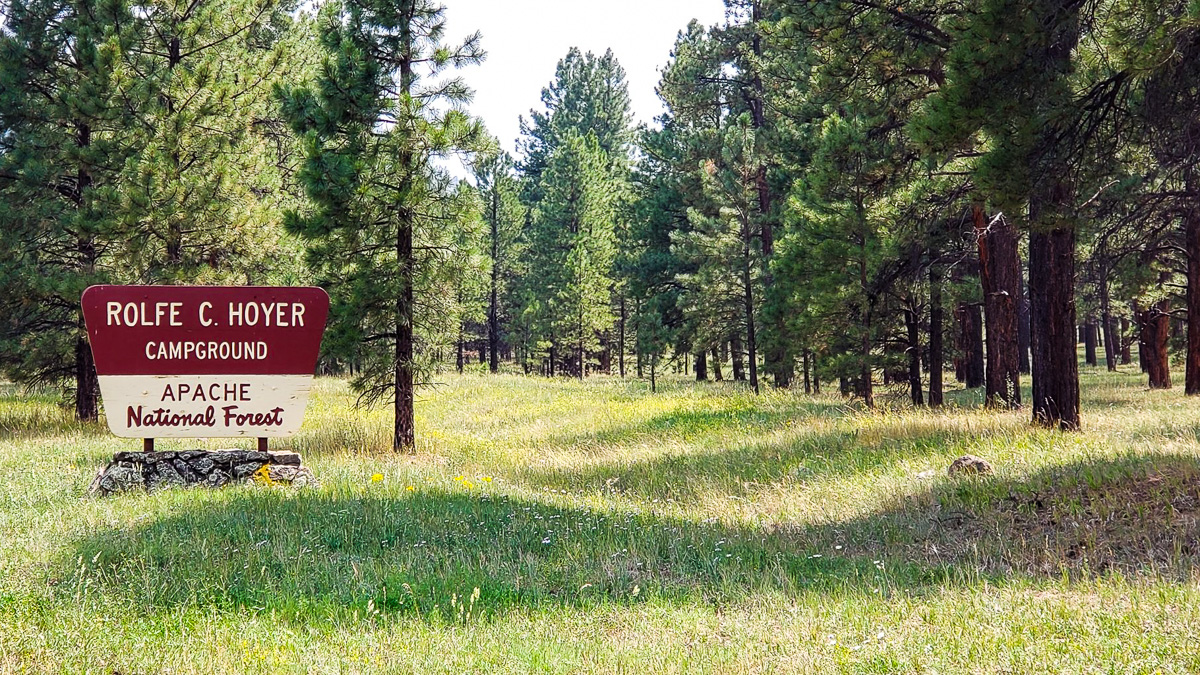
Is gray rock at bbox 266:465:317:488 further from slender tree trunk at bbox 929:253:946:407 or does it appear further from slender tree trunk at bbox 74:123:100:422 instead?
slender tree trunk at bbox 929:253:946:407

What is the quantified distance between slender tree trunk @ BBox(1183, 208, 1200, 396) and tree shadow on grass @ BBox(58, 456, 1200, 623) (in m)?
14.4

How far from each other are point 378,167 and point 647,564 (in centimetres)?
877

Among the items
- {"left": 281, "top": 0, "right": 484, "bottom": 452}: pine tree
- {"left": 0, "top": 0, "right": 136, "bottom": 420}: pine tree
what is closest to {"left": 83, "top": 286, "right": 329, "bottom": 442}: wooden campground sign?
{"left": 281, "top": 0, "right": 484, "bottom": 452}: pine tree

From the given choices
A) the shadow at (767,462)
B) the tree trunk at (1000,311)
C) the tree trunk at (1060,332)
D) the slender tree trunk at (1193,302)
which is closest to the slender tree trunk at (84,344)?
the shadow at (767,462)

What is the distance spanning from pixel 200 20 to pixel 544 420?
34.5 ft

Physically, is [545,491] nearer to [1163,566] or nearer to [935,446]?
[935,446]

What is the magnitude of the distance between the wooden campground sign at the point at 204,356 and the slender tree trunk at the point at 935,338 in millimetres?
12755

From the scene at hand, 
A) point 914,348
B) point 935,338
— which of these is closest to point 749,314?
point 935,338

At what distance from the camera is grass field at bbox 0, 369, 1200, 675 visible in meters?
4.13

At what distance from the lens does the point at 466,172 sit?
1288 cm

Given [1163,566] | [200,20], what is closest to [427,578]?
[1163,566]

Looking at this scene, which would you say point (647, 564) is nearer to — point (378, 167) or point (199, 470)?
point (199, 470)

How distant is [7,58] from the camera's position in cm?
1506

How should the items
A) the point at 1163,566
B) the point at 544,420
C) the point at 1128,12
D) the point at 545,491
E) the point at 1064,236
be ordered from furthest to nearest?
the point at 544,420, the point at 1064,236, the point at 545,491, the point at 1128,12, the point at 1163,566
